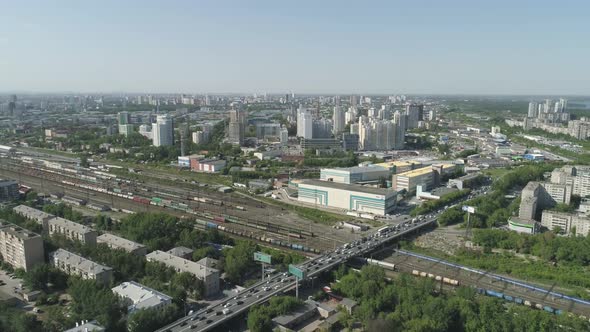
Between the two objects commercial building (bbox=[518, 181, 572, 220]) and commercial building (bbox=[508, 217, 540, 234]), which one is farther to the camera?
commercial building (bbox=[518, 181, 572, 220])

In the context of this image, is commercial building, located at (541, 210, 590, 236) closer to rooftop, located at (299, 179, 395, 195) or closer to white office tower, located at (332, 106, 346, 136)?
rooftop, located at (299, 179, 395, 195)

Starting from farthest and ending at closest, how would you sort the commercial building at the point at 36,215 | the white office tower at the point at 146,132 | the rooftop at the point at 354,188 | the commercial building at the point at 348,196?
the white office tower at the point at 146,132
the rooftop at the point at 354,188
the commercial building at the point at 348,196
the commercial building at the point at 36,215

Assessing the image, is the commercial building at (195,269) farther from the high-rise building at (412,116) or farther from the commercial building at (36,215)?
the high-rise building at (412,116)

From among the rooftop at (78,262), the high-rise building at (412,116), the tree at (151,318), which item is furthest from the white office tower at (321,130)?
the tree at (151,318)

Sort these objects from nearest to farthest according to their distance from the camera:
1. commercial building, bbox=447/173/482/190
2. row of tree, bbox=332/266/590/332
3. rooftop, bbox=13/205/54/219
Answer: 1. row of tree, bbox=332/266/590/332
2. rooftop, bbox=13/205/54/219
3. commercial building, bbox=447/173/482/190

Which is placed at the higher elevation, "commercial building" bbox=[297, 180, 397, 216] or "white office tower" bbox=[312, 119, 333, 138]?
"white office tower" bbox=[312, 119, 333, 138]

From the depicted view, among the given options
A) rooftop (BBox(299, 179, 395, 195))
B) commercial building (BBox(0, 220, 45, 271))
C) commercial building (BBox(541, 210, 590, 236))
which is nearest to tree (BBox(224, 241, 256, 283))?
commercial building (BBox(0, 220, 45, 271))
